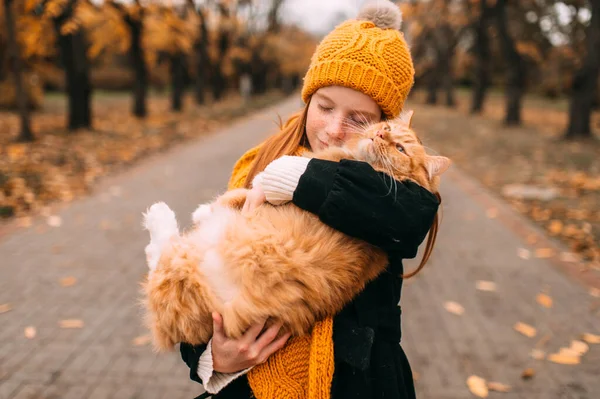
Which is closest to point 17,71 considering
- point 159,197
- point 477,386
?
point 159,197

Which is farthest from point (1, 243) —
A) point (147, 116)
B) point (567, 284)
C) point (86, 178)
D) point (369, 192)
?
point (147, 116)

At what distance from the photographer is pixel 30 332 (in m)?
3.98

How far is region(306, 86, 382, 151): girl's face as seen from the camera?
1703 mm

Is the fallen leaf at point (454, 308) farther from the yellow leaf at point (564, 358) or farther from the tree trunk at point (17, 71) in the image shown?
the tree trunk at point (17, 71)

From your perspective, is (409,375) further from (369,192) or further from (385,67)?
(385,67)

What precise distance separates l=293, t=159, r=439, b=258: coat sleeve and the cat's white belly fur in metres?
0.26

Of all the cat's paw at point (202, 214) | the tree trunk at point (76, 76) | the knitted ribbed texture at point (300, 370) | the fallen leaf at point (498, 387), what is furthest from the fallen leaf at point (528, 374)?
the tree trunk at point (76, 76)

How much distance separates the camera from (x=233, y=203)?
1.63 meters

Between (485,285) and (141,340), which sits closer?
(141,340)

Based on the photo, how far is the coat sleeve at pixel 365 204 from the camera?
1368mm

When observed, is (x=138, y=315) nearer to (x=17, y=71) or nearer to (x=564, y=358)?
(x=564, y=358)

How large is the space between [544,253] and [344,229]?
17.5 ft

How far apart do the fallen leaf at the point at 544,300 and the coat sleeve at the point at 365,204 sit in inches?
151

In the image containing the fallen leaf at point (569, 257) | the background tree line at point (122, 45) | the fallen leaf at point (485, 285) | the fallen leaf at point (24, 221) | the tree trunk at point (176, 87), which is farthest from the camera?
the tree trunk at point (176, 87)
